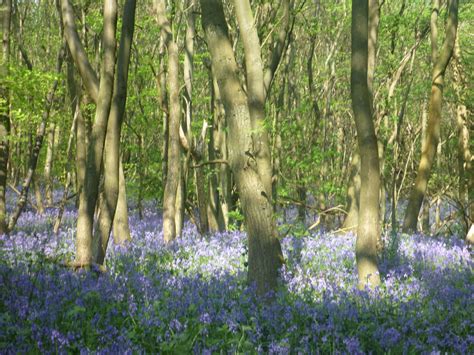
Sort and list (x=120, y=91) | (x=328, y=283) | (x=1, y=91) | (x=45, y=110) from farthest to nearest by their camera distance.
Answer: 1. (x=45, y=110)
2. (x=1, y=91)
3. (x=120, y=91)
4. (x=328, y=283)

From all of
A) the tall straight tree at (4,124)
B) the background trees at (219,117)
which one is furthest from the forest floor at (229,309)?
the tall straight tree at (4,124)

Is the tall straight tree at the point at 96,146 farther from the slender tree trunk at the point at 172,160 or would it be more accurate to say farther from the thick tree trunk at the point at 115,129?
the slender tree trunk at the point at 172,160

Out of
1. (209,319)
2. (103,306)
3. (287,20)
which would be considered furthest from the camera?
(287,20)

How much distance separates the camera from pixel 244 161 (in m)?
6.50

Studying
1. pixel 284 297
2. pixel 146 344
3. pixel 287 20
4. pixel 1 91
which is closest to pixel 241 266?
pixel 284 297

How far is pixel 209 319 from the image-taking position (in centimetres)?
509

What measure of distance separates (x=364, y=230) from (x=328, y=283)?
2.73 feet

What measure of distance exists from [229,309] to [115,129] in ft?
11.4

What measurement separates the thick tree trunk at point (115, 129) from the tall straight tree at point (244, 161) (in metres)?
2.13

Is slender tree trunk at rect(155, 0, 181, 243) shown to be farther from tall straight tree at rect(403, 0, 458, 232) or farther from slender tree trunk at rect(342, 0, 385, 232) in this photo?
tall straight tree at rect(403, 0, 458, 232)

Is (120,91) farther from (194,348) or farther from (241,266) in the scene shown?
(194,348)

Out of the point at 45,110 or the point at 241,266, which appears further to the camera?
the point at 45,110

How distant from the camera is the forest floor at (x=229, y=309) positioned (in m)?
4.65

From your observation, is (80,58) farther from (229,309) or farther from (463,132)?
(463,132)
